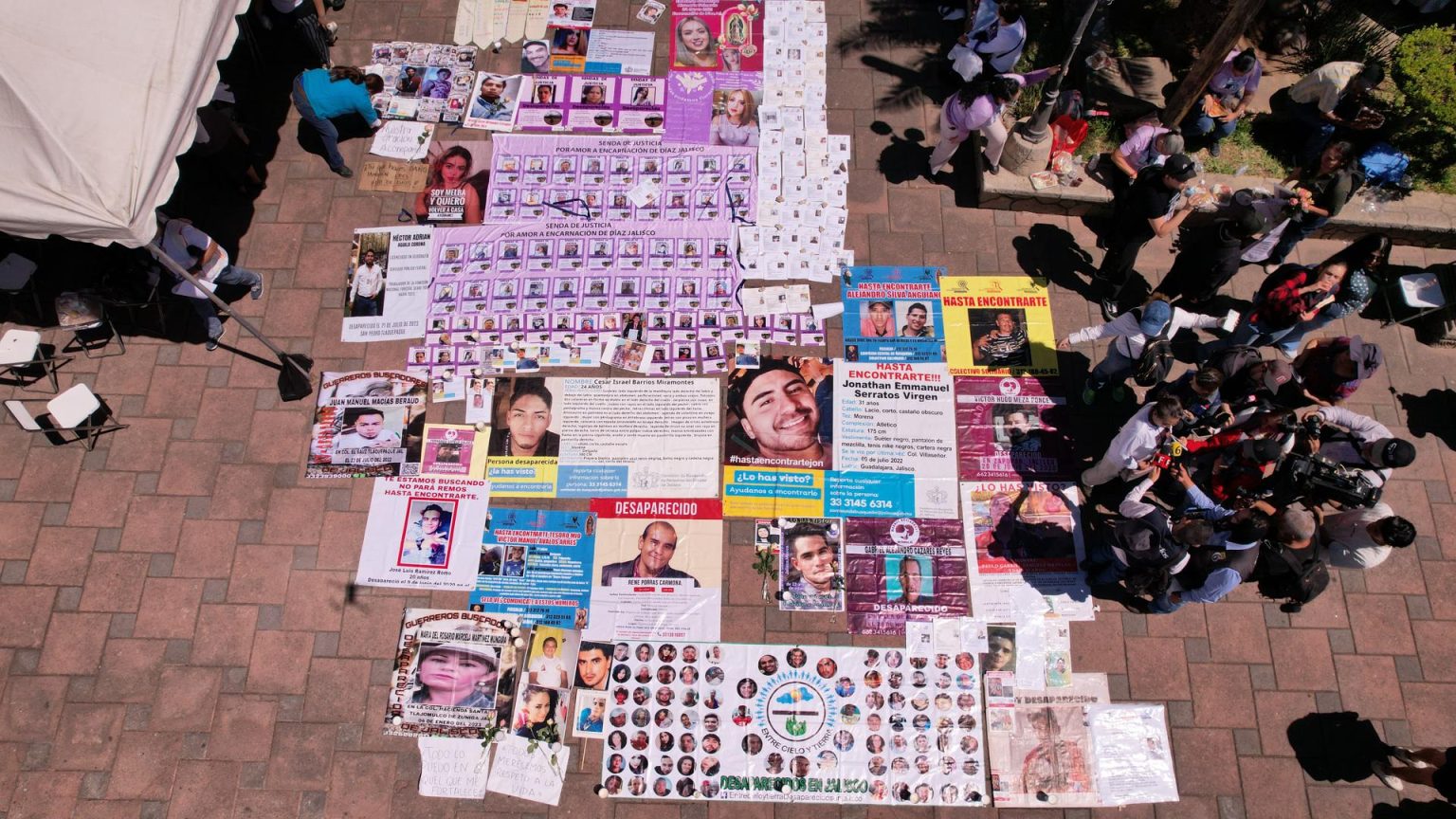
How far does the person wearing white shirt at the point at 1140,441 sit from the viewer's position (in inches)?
251

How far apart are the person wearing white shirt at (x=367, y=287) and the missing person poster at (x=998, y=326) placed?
5.80 meters

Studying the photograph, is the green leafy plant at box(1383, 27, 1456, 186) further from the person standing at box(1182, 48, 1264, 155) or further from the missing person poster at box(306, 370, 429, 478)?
the missing person poster at box(306, 370, 429, 478)

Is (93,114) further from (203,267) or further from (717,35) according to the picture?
(717,35)

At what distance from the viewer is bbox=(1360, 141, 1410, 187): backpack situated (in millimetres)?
8508

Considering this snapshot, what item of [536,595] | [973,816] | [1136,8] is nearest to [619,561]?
[536,595]

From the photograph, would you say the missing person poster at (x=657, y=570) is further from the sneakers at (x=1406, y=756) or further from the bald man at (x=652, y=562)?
the sneakers at (x=1406, y=756)

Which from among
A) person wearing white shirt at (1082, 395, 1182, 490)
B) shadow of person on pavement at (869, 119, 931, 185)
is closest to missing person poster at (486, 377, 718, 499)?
shadow of person on pavement at (869, 119, 931, 185)

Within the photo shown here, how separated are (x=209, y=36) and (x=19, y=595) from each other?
5300 mm

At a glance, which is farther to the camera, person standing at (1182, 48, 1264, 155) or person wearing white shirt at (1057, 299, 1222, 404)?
person standing at (1182, 48, 1264, 155)

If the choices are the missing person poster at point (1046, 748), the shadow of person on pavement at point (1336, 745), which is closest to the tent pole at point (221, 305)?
the missing person poster at point (1046, 748)

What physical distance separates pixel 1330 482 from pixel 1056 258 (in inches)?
129

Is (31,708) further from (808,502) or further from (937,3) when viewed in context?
(937,3)

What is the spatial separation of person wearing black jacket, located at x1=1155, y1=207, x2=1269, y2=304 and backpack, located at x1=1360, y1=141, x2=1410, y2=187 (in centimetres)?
168

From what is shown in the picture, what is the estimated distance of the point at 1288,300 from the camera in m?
7.38
